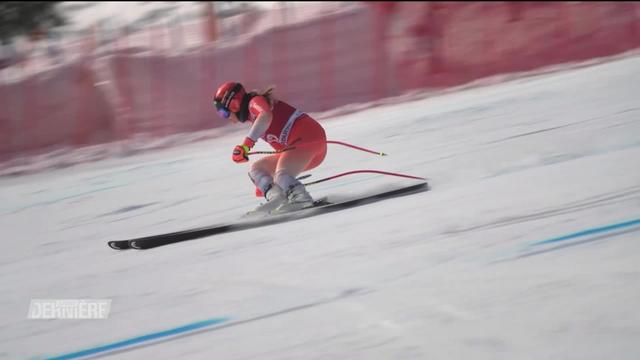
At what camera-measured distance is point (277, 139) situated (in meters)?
5.62

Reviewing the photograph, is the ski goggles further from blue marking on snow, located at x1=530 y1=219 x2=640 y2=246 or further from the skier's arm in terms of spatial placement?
blue marking on snow, located at x1=530 y1=219 x2=640 y2=246

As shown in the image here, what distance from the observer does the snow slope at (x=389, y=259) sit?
358cm

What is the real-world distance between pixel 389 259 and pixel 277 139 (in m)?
1.51

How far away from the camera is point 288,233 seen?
5.30 m

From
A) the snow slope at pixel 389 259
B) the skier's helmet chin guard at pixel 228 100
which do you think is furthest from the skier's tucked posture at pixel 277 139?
the snow slope at pixel 389 259

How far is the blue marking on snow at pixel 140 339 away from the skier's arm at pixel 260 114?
166 cm

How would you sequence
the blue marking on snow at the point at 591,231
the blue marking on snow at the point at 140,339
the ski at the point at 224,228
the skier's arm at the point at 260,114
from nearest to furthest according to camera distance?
the blue marking on snow at the point at 140,339 → the blue marking on snow at the point at 591,231 → the skier's arm at the point at 260,114 → the ski at the point at 224,228

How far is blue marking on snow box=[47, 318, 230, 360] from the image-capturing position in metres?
3.90

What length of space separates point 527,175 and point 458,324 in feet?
8.69

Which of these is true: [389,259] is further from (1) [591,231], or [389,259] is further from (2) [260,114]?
(2) [260,114]

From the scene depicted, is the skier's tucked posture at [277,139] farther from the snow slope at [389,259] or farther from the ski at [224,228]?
the snow slope at [389,259]

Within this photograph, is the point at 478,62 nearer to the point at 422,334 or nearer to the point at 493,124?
the point at 493,124

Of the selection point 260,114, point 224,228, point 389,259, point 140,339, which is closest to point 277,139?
point 260,114

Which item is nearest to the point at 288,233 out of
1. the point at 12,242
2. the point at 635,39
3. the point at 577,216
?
the point at 577,216
